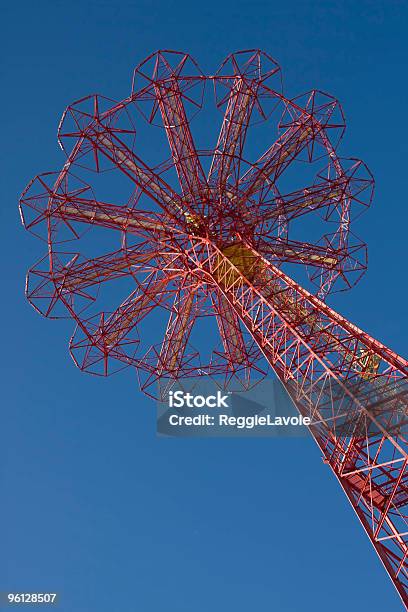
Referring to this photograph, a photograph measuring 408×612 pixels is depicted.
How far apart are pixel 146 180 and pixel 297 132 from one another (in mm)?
6742

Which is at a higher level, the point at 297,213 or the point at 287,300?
the point at 297,213

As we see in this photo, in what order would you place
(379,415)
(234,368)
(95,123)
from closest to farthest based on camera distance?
(379,415)
(95,123)
(234,368)

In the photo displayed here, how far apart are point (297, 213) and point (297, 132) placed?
3.30 metres

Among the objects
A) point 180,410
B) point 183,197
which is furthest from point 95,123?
point 180,410

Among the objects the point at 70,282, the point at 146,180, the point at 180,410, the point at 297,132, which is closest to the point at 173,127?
the point at 146,180

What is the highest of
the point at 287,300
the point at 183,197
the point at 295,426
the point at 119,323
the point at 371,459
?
the point at 183,197

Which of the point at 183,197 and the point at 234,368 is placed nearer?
the point at 183,197

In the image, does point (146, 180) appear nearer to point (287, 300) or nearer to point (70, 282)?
point (70, 282)

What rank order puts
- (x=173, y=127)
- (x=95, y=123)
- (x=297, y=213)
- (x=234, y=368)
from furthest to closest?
(x=234, y=368) < (x=297, y=213) < (x=173, y=127) < (x=95, y=123)

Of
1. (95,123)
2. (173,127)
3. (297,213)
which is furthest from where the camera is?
(297,213)

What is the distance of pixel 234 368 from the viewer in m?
32.8

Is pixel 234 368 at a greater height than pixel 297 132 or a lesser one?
lesser

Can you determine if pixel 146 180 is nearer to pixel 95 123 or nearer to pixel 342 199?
pixel 95 123

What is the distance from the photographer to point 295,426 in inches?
1243
